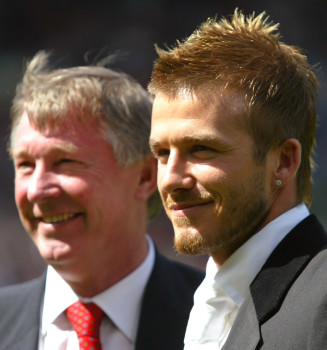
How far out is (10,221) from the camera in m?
6.77

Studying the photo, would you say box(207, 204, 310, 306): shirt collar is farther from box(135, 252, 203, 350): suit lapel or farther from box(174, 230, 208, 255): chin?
box(135, 252, 203, 350): suit lapel

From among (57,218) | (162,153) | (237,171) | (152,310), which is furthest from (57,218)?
(237,171)

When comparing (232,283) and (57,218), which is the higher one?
(57,218)

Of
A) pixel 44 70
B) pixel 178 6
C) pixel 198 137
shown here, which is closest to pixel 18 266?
pixel 178 6

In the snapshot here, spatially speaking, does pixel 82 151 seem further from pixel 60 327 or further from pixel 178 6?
pixel 178 6

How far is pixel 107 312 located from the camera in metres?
2.76

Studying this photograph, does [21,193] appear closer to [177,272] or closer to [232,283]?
[177,272]

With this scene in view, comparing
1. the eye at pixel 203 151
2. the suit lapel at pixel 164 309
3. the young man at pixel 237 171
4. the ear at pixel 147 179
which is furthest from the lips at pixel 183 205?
the ear at pixel 147 179

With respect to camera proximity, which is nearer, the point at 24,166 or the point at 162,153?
the point at 162,153

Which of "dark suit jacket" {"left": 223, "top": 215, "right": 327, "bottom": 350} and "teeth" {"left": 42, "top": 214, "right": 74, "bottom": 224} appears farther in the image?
"teeth" {"left": 42, "top": 214, "right": 74, "bottom": 224}

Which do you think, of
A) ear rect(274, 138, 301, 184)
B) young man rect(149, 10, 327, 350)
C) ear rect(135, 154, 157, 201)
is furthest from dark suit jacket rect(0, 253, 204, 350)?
ear rect(274, 138, 301, 184)

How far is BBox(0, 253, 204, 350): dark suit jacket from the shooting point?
2.70m

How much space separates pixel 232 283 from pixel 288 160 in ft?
1.19

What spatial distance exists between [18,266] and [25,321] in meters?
3.89
